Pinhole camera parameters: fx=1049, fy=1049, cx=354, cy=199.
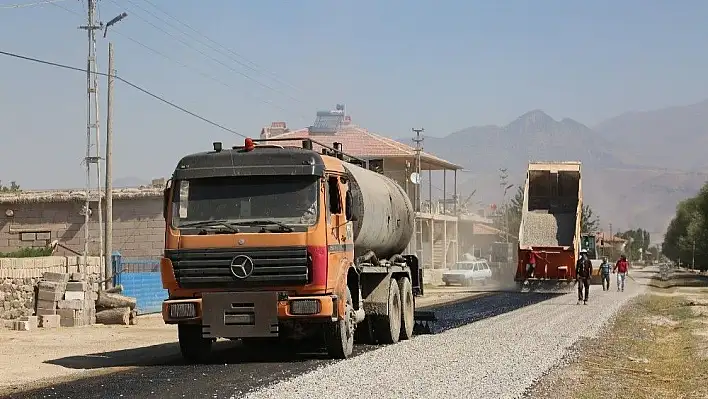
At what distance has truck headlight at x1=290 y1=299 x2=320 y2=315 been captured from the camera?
50.2 feet

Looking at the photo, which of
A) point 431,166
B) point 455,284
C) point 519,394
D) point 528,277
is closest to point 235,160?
point 519,394

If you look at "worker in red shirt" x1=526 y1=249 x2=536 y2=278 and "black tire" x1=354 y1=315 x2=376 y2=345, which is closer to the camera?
"black tire" x1=354 y1=315 x2=376 y2=345

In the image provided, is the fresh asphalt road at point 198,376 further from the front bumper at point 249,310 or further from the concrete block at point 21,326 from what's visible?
the concrete block at point 21,326

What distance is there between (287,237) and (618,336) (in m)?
9.41

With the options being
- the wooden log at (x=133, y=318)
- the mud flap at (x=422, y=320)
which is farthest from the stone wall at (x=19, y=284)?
the mud flap at (x=422, y=320)

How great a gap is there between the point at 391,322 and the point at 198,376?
5.36m

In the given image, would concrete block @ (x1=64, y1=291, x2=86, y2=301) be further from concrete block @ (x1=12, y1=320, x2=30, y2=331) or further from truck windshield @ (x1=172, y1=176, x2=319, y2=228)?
truck windshield @ (x1=172, y1=176, x2=319, y2=228)

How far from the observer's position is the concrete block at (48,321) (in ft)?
82.7

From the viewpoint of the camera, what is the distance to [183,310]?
50.9ft

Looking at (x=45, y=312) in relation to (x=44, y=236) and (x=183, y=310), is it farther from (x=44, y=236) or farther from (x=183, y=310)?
(x=44, y=236)

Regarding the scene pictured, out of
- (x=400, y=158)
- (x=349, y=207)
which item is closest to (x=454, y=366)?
(x=349, y=207)

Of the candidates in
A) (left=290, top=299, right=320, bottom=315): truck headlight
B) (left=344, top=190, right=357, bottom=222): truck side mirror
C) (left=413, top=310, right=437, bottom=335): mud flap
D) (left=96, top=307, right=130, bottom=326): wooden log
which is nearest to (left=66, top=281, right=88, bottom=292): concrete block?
(left=96, top=307, right=130, bottom=326): wooden log

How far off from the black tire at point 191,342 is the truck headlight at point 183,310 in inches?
37.6

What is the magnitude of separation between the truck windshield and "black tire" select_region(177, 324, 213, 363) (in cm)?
190
